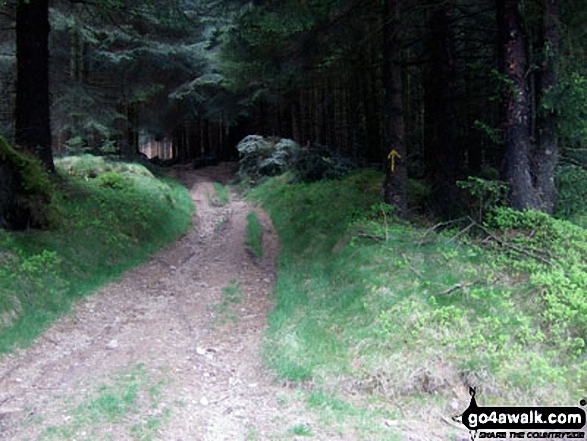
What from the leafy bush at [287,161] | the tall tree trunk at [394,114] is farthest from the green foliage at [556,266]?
the leafy bush at [287,161]

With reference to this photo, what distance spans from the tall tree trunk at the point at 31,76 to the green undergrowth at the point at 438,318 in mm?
7828

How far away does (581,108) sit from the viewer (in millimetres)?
8070

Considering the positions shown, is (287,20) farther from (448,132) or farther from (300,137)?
(300,137)

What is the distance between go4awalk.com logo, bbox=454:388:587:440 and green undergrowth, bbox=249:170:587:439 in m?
0.10

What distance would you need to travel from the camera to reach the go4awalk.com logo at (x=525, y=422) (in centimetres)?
434

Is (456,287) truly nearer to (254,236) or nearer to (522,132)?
(522,132)

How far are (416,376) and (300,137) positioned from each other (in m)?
25.0

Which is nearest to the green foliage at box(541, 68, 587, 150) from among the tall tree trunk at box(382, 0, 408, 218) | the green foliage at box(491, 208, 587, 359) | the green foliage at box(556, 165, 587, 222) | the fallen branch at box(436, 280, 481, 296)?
the green foliage at box(556, 165, 587, 222)

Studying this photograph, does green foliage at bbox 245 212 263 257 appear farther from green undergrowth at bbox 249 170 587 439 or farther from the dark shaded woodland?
the dark shaded woodland

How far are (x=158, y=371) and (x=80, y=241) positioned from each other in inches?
207

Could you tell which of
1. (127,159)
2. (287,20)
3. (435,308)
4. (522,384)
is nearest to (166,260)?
(287,20)

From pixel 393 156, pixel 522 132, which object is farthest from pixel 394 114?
pixel 522 132

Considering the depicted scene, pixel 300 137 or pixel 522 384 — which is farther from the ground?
pixel 300 137

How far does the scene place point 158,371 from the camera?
5629 mm
